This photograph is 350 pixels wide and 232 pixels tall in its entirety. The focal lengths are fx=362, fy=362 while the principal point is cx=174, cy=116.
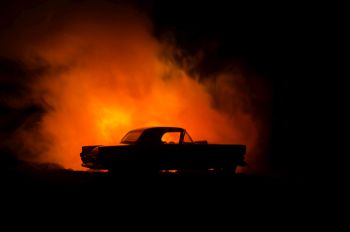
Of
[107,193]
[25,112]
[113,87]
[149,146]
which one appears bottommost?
[107,193]

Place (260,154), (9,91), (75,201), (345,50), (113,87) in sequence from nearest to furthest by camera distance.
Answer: (75,201) < (113,87) < (9,91) < (260,154) < (345,50)

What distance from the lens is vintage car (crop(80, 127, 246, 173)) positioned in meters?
8.56

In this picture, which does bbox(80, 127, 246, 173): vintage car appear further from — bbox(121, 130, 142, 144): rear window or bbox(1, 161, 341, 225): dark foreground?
bbox(1, 161, 341, 225): dark foreground

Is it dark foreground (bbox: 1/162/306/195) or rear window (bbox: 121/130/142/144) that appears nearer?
dark foreground (bbox: 1/162/306/195)

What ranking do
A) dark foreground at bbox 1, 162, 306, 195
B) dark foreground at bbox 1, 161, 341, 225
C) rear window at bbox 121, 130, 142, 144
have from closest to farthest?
dark foreground at bbox 1, 161, 341, 225 → dark foreground at bbox 1, 162, 306, 195 → rear window at bbox 121, 130, 142, 144

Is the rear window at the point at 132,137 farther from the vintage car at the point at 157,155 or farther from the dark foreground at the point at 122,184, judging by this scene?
the dark foreground at the point at 122,184

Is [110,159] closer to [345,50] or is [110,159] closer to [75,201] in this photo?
[75,201]

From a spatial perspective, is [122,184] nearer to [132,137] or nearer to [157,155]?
[157,155]

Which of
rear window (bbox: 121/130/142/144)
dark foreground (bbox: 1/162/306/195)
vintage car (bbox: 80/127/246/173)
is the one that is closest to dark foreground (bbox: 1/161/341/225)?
dark foreground (bbox: 1/162/306/195)

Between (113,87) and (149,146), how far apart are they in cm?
707

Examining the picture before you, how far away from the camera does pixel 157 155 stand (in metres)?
9.01

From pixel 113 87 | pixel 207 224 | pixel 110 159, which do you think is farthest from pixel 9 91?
pixel 207 224

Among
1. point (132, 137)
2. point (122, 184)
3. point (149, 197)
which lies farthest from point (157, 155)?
point (149, 197)

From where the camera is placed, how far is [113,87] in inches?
611
